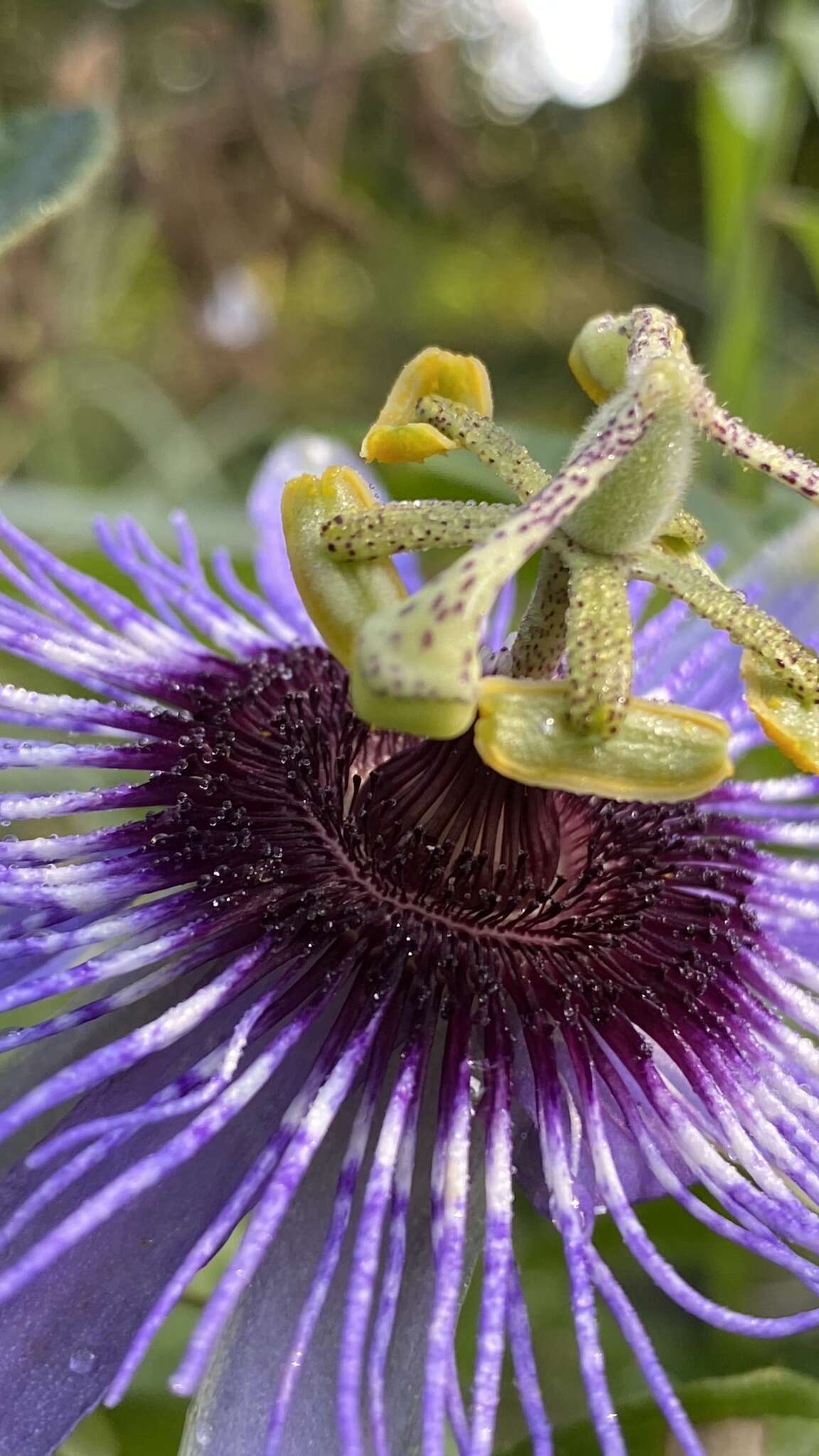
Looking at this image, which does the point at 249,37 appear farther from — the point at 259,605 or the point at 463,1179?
the point at 463,1179

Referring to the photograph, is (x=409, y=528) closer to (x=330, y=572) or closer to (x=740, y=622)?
(x=330, y=572)

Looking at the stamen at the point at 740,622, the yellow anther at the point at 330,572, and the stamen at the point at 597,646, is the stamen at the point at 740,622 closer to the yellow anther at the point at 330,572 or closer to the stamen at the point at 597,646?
the stamen at the point at 597,646

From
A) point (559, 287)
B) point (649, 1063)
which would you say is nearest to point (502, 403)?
point (559, 287)

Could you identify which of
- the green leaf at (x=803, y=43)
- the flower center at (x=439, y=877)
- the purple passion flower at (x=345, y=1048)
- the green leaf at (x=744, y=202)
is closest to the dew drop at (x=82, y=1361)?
the purple passion flower at (x=345, y=1048)

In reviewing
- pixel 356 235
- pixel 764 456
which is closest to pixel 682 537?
pixel 764 456

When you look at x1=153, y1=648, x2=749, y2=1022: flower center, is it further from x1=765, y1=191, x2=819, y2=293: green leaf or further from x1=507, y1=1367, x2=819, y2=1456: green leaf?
x1=765, y1=191, x2=819, y2=293: green leaf
